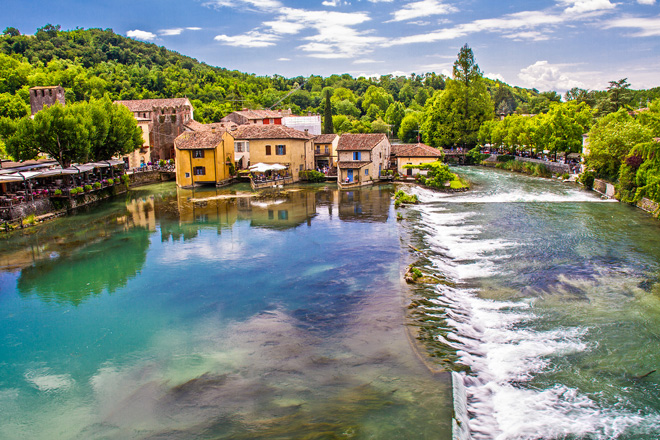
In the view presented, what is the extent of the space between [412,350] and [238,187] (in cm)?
3639

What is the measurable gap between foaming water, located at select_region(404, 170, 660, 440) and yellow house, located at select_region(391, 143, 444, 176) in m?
20.8

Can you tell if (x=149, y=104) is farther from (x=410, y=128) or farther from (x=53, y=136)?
(x=410, y=128)

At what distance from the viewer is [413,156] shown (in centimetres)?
4803

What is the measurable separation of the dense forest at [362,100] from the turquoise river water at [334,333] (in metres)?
15.9

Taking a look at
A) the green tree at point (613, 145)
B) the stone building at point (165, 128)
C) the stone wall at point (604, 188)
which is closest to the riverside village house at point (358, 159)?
the green tree at point (613, 145)

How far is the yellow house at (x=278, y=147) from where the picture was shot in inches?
1868

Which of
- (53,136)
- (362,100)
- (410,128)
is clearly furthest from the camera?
(362,100)

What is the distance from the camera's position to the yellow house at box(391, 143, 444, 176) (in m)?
47.4

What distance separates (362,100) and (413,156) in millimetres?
102172

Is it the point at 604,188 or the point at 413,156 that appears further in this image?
the point at 413,156

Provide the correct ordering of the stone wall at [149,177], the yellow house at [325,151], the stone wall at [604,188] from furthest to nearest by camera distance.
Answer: the yellow house at [325,151]
the stone wall at [149,177]
the stone wall at [604,188]

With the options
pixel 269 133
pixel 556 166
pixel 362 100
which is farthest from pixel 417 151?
pixel 362 100

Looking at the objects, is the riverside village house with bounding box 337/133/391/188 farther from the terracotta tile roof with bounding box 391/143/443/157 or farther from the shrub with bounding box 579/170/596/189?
the shrub with bounding box 579/170/596/189

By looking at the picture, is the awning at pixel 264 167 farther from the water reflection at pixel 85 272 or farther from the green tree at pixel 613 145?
the green tree at pixel 613 145
